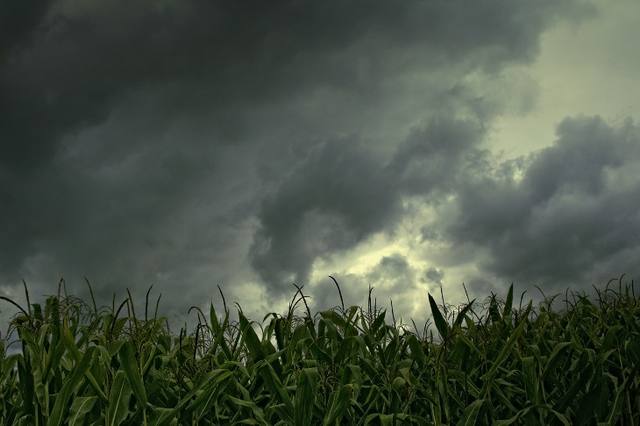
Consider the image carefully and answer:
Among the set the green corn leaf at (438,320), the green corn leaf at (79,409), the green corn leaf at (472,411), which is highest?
the green corn leaf at (438,320)

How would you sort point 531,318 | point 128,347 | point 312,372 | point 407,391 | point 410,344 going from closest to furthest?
point 128,347 → point 312,372 → point 407,391 → point 410,344 → point 531,318

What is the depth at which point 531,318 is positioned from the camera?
6.50 metres

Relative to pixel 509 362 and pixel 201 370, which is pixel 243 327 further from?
pixel 509 362

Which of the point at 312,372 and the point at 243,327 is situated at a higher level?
the point at 243,327

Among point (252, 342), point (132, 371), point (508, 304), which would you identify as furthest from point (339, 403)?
point (508, 304)

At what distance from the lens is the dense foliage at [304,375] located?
4172mm

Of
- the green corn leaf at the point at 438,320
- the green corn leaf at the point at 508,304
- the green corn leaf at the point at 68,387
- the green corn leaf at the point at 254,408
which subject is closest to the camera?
the green corn leaf at the point at 68,387

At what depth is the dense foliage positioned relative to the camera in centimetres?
417

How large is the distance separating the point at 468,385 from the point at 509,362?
0.83 metres

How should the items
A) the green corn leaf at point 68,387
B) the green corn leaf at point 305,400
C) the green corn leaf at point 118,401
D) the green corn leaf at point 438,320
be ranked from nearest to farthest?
the green corn leaf at point 68,387
the green corn leaf at point 118,401
the green corn leaf at point 305,400
the green corn leaf at point 438,320

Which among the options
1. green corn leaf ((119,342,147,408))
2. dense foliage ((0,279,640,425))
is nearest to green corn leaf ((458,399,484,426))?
dense foliage ((0,279,640,425))

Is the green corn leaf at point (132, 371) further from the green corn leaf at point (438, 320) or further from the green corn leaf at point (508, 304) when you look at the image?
the green corn leaf at point (508, 304)

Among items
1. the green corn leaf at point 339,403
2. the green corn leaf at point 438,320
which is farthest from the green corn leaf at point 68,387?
the green corn leaf at point 438,320

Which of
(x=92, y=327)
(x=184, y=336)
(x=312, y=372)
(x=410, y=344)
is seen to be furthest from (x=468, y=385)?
(x=92, y=327)
